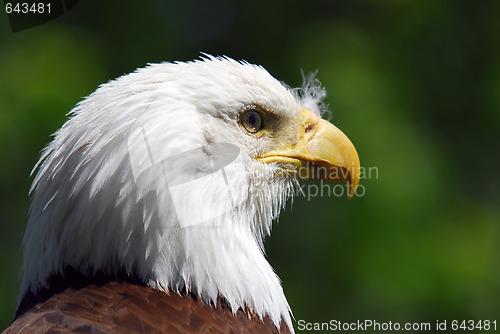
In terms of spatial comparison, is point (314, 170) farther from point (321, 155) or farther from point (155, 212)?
point (155, 212)

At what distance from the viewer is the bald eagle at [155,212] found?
2.92 m

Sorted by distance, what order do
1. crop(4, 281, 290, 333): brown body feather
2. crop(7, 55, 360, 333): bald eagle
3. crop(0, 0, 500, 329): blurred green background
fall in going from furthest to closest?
crop(0, 0, 500, 329): blurred green background
crop(7, 55, 360, 333): bald eagle
crop(4, 281, 290, 333): brown body feather

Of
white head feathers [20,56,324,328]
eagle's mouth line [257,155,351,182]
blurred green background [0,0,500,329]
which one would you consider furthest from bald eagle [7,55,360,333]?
blurred green background [0,0,500,329]

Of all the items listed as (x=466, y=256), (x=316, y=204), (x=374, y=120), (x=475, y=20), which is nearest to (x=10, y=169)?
(x=316, y=204)

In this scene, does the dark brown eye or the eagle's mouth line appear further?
the eagle's mouth line

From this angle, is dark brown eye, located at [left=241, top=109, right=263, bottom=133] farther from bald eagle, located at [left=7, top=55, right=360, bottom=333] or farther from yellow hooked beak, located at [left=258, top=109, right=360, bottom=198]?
yellow hooked beak, located at [left=258, top=109, right=360, bottom=198]

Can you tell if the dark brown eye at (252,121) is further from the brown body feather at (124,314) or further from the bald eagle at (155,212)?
the brown body feather at (124,314)

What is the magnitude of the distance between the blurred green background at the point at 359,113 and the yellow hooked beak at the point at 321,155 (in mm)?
2810

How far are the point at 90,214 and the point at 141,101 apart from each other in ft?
1.94

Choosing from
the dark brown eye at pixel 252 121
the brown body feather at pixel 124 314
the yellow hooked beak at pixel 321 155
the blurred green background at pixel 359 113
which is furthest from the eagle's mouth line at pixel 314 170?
the blurred green background at pixel 359 113

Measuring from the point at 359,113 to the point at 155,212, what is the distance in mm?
4055

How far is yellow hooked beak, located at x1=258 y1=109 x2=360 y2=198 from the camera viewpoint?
3.59 m

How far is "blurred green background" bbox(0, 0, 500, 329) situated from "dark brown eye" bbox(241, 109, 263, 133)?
318 centimetres

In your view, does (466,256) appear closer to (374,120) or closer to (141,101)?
(374,120)
